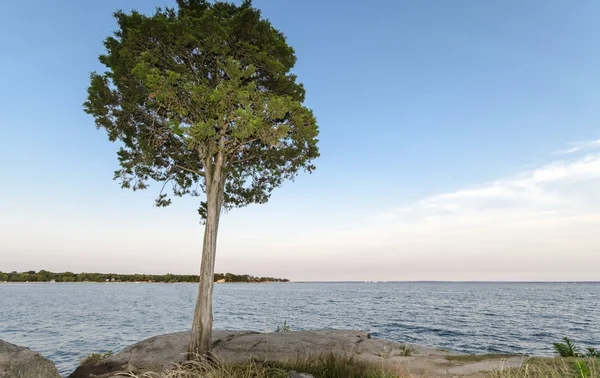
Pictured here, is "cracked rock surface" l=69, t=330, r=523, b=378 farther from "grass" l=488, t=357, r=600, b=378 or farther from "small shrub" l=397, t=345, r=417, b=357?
"grass" l=488, t=357, r=600, b=378

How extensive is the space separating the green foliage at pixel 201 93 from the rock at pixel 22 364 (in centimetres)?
719

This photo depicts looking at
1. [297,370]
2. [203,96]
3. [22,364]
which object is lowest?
[22,364]

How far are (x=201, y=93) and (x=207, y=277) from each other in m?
6.39

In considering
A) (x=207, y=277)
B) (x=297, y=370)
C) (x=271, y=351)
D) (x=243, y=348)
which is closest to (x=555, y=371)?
(x=297, y=370)

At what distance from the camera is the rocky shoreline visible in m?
10.1

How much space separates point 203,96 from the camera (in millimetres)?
12414

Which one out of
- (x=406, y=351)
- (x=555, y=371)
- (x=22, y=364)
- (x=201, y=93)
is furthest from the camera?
(x=406, y=351)

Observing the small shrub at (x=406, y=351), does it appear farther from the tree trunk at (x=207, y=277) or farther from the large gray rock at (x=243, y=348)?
the tree trunk at (x=207, y=277)

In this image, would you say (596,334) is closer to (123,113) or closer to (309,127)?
(309,127)

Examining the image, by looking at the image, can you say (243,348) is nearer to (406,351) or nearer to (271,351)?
(271,351)

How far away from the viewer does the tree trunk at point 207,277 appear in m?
12.6

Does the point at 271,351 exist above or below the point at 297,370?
below

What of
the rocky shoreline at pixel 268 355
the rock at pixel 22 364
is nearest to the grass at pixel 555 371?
the rocky shoreline at pixel 268 355

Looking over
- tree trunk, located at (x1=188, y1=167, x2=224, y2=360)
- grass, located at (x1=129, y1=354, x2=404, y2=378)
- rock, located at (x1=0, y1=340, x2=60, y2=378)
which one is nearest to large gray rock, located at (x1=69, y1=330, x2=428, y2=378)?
tree trunk, located at (x1=188, y1=167, x2=224, y2=360)
